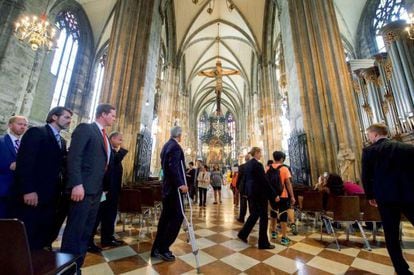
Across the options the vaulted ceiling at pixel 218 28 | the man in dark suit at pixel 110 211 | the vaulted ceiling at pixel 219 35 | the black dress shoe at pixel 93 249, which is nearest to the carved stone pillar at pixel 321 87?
the man in dark suit at pixel 110 211

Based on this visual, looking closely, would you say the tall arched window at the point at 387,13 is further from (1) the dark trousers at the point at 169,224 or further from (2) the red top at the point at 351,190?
(1) the dark trousers at the point at 169,224

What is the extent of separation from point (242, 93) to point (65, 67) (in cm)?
2207

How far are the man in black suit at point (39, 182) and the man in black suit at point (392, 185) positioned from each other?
3.26m

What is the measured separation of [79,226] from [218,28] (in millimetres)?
20640

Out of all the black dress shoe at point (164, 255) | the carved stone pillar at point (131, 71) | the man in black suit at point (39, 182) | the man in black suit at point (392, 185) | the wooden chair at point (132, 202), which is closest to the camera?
the man in black suit at point (39, 182)

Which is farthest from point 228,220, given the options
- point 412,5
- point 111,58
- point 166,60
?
point 166,60

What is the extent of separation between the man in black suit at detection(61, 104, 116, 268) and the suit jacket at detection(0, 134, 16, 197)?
3.45 feet

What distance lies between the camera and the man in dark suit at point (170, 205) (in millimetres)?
2404

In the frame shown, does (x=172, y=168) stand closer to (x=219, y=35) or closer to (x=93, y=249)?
(x=93, y=249)

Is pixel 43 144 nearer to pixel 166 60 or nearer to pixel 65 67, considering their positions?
pixel 65 67

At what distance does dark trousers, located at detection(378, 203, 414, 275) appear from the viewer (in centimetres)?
189

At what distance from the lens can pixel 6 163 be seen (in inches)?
81.0

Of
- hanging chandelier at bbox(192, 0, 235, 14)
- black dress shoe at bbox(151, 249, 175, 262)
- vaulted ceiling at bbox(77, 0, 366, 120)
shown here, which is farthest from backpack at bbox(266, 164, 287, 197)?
hanging chandelier at bbox(192, 0, 235, 14)

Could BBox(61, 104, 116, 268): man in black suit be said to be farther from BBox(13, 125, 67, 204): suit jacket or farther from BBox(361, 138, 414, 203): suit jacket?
BBox(361, 138, 414, 203): suit jacket
